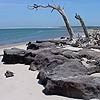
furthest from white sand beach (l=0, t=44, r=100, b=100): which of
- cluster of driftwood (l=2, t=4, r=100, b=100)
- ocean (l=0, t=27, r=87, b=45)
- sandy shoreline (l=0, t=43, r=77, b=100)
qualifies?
ocean (l=0, t=27, r=87, b=45)

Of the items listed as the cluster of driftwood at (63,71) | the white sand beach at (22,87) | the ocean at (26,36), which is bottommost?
the ocean at (26,36)

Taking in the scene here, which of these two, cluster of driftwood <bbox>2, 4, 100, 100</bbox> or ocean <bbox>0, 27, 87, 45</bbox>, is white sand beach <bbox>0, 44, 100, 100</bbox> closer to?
cluster of driftwood <bbox>2, 4, 100, 100</bbox>

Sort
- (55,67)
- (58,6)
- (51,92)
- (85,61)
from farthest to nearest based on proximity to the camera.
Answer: (58,6) < (85,61) < (55,67) < (51,92)

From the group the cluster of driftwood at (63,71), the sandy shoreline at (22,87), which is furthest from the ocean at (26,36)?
the sandy shoreline at (22,87)

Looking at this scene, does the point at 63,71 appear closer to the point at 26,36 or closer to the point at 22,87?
the point at 22,87

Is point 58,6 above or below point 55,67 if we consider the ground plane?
above

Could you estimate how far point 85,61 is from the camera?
12.4 metres

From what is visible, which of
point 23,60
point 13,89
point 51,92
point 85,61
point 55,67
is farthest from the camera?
point 23,60

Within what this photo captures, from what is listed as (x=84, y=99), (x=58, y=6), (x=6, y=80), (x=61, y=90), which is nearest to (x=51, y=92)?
(x=61, y=90)

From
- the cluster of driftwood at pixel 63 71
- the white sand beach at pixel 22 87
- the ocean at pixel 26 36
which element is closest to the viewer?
the cluster of driftwood at pixel 63 71

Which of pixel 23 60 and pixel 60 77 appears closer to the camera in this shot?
pixel 60 77

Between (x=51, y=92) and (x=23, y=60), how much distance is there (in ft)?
18.5

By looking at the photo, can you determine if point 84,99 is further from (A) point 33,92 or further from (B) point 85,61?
(B) point 85,61

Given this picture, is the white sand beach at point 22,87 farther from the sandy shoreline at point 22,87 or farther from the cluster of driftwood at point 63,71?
the cluster of driftwood at point 63,71
